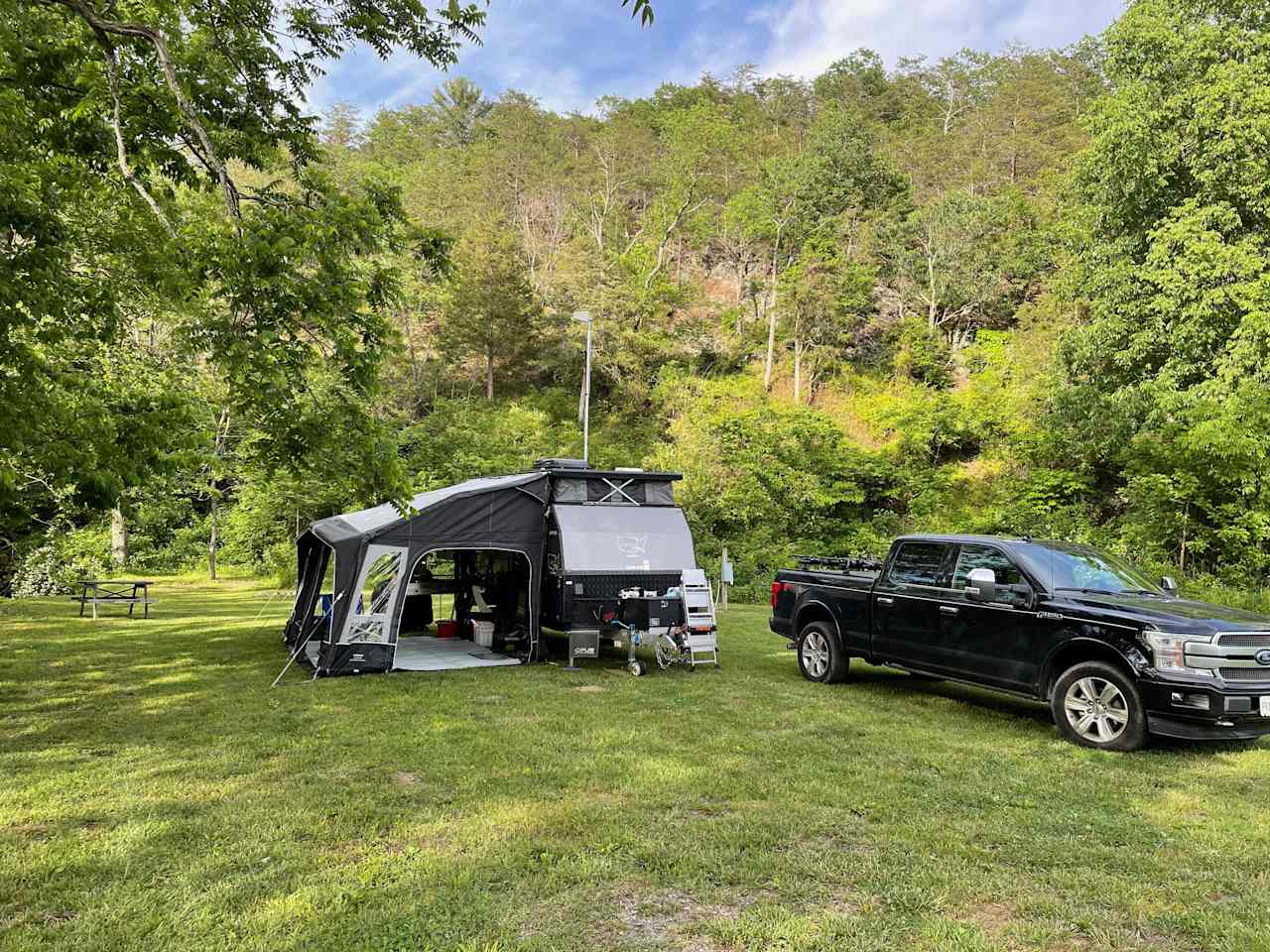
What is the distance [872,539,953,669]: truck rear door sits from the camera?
729cm

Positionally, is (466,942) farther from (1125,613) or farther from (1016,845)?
(1125,613)

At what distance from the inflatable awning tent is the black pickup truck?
3.73 metres

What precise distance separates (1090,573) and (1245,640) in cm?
135

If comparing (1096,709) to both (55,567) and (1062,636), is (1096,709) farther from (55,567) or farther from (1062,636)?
(55,567)

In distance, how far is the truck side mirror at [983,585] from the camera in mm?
6441

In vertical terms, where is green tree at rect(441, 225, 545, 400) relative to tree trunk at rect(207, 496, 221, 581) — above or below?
above

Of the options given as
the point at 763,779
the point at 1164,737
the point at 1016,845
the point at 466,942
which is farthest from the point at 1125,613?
the point at 466,942

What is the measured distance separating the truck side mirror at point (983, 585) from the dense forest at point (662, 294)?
4784 mm

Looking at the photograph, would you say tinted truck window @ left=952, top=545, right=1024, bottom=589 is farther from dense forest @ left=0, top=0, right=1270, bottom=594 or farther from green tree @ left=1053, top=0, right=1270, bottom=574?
green tree @ left=1053, top=0, right=1270, bottom=574

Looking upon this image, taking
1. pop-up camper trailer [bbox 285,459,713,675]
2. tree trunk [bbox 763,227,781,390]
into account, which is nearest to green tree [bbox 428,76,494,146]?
tree trunk [bbox 763,227,781,390]

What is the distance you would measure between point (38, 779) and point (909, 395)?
26729mm

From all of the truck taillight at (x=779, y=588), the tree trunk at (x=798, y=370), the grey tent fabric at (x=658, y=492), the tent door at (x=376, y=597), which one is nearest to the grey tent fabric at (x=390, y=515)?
the tent door at (x=376, y=597)

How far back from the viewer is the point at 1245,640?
5.56 metres

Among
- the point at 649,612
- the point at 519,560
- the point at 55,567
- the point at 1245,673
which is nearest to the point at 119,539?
the point at 55,567
